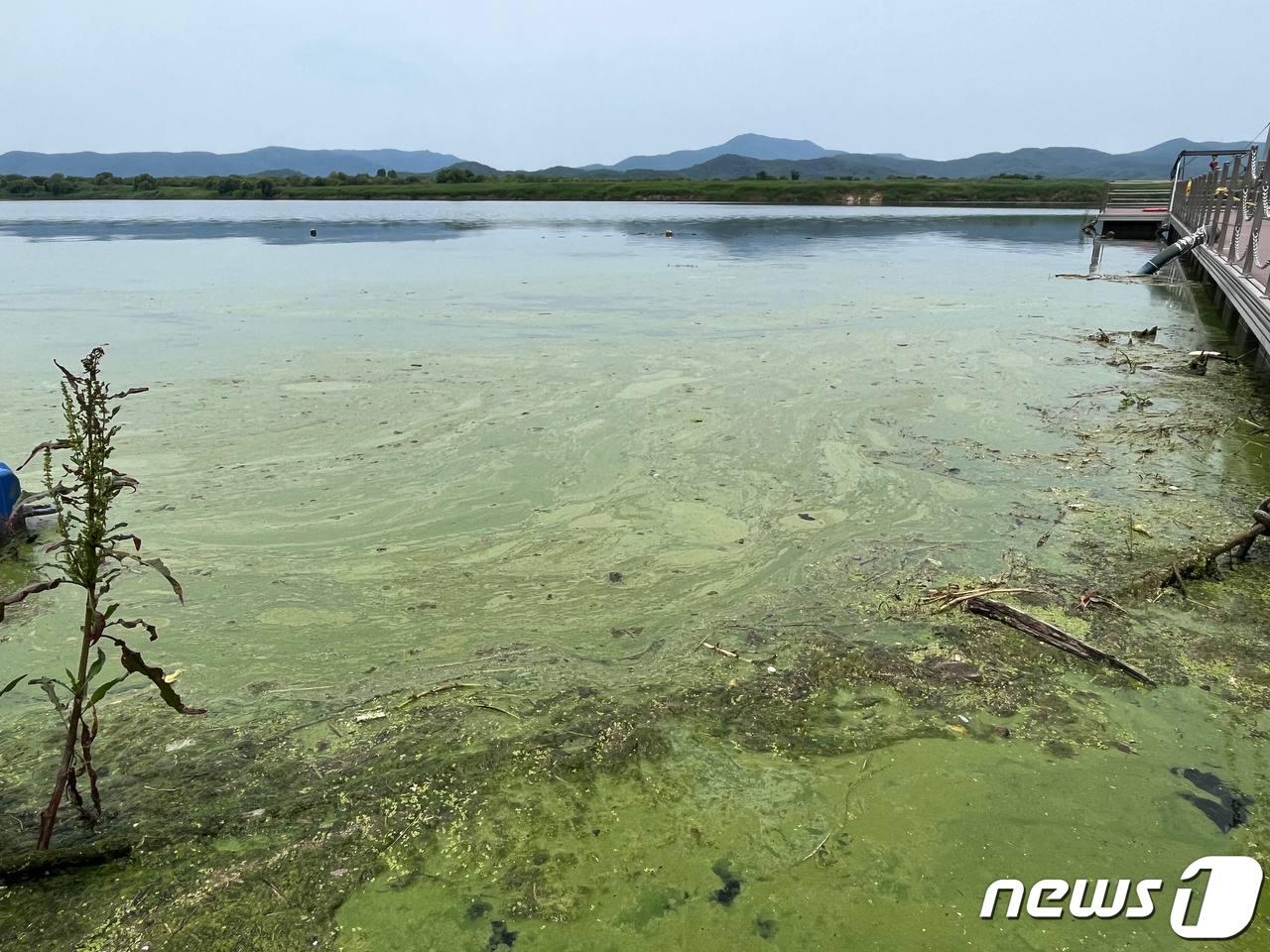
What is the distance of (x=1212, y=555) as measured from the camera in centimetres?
234

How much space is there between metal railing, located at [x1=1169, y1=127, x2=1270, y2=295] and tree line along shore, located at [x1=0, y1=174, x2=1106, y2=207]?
26372 millimetres

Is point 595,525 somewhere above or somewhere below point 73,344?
below

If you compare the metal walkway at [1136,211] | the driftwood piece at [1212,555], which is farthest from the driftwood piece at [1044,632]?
the metal walkway at [1136,211]

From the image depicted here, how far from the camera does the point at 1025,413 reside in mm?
4102

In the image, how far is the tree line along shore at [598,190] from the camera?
123 ft

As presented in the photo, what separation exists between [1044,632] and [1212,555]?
2.42 feet

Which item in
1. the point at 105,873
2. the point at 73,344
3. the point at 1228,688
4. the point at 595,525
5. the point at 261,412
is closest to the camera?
the point at 105,873

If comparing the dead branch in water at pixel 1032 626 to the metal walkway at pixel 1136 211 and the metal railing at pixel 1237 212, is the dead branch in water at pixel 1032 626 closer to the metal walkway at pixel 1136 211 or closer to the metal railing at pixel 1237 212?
the metal railing at pixel 1237 212

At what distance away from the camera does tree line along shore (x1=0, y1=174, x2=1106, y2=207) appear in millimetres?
37594

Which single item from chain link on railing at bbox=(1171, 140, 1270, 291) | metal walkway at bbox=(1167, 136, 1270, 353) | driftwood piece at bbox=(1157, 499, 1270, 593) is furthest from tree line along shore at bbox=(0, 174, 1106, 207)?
driftwood piece at bbox=(1157, 499, 1270, 593)

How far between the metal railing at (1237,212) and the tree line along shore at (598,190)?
26372 mm

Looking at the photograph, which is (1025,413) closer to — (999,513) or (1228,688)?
(999,513)

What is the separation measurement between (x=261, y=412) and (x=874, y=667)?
3.36 m

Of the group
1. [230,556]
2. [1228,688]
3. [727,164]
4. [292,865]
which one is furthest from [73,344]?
[727,164]
